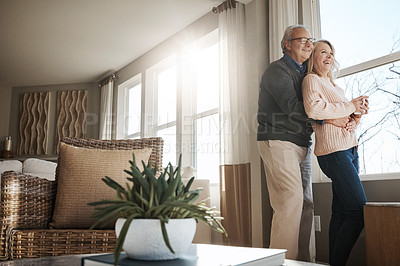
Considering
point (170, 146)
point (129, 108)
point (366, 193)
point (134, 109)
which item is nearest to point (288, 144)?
point (366, 193)

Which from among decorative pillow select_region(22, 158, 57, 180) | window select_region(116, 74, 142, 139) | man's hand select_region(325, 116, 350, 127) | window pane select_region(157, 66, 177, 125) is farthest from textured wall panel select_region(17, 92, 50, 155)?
man's hand select_region(325, 116, 350, 127)

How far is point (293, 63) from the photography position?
2.41m

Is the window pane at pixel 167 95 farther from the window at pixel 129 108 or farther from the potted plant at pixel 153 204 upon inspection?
the potted plant at pixel 153 204

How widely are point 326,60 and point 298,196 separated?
0.87 m

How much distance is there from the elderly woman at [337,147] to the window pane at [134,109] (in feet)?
13.0

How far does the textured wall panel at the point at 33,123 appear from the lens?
7.09 metres

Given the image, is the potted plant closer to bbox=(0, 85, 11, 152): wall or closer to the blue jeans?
the blue jeans

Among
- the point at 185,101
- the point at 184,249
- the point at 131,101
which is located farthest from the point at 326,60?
the point at 131,101

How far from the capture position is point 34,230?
1.70 m

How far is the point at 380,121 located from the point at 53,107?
623cm

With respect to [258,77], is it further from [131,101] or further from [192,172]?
[131,101]

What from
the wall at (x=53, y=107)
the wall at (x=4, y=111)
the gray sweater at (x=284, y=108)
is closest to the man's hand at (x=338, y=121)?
the gray sweater at (x=284, y=108)

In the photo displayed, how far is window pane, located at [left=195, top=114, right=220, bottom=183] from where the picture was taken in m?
4.31

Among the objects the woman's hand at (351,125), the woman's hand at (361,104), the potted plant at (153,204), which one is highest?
the woman's hand at (361,104)
